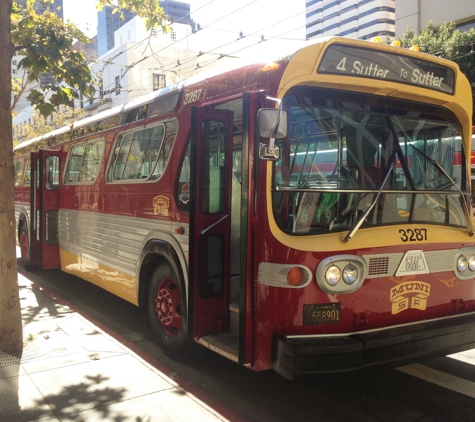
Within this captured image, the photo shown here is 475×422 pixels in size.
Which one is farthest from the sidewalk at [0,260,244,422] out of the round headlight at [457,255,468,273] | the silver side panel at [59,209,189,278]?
the round headlight at [457,255,468,273]

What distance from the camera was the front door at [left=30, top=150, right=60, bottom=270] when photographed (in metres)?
9.19

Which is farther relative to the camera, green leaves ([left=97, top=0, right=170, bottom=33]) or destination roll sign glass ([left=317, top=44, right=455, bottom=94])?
green leaves ([left=97, top=0, right=170, bottom=33])

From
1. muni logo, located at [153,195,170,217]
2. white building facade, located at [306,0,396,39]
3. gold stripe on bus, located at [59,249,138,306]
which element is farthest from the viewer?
white building facade, located at [306,0,396,39]

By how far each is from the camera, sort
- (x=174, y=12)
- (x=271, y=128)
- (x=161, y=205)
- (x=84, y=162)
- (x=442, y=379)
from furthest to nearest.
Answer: (x=174, y=12)
(x=84, y=162)
(x=161, y=205)
(x=442, y=379)
(x=271, y=128)

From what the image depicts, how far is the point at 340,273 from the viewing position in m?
4.00

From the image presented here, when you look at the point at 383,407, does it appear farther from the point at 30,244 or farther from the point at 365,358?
the point at 30,244

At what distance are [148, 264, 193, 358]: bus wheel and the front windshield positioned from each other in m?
1.73

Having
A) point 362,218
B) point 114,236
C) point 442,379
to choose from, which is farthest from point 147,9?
point 442,379

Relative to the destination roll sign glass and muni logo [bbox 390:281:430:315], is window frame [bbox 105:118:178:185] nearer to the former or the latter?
the destination roll sign glass

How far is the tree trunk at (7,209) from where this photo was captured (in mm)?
5359

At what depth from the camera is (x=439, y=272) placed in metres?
4.49

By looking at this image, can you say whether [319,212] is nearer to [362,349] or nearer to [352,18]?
[362,349]

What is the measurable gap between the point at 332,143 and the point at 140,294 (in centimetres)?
301

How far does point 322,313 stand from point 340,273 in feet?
1.10
